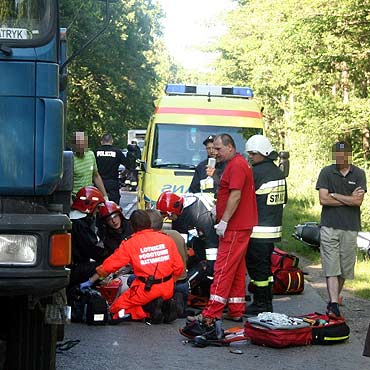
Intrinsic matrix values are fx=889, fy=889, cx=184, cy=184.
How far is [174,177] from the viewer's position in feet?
44.0

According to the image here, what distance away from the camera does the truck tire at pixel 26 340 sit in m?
5.49

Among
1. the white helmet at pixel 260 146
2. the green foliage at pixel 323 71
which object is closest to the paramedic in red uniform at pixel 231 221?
the white helmet at pixel 260 146

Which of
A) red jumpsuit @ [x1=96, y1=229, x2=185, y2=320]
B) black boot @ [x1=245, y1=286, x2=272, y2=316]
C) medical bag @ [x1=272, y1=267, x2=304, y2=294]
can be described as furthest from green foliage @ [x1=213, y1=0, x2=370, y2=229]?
red jumpsuit @ [x1=96, y1=229, x2=185, y2=320]

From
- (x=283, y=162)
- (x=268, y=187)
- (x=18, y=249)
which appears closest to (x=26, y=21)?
(x=18, y=249)

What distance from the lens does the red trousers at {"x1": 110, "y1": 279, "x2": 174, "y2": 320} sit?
28.9ft

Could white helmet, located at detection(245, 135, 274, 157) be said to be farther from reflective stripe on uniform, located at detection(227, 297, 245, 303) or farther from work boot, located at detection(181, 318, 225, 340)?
work boot, located at detection(181, 318, 225, 340)

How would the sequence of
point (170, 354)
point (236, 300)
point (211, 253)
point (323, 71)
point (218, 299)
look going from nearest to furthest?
point (170, 354), point (218, 299), point (236, 300), point (211, 253), point (323, 71)

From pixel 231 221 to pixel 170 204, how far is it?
5.75 ft

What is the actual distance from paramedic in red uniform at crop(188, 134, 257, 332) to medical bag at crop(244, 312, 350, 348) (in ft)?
1.59

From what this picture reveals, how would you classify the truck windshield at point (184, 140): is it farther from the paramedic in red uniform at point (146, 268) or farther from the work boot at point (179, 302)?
the paramedic in red uniform at point (146, 268)

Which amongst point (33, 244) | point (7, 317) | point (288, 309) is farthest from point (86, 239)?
point (33, 244)

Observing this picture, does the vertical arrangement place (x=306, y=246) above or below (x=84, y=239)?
below

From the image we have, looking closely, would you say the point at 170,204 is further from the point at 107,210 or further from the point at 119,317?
the point at 119,317

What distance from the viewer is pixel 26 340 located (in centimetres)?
550
